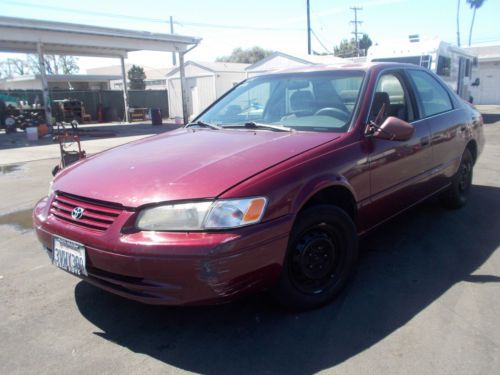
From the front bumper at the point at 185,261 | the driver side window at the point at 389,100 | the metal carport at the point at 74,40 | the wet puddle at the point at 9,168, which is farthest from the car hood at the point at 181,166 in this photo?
the metal carport at the point at 74,40

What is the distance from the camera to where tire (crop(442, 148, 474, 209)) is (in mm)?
5016

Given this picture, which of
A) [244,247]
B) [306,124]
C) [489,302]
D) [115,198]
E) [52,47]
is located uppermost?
[52,47]

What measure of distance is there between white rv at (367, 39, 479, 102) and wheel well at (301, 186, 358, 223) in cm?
1136

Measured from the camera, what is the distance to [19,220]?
5.46 meters

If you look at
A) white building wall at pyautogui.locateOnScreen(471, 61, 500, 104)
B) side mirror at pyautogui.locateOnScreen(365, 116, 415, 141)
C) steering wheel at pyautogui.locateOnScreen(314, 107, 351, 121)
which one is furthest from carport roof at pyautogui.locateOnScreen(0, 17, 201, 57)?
white building wall at pyautogui.locateOnScreen(471, 61, 500, 104)

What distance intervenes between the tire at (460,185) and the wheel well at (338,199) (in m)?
2.18

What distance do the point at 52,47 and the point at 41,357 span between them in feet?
74.0

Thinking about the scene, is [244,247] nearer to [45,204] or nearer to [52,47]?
[45,204]

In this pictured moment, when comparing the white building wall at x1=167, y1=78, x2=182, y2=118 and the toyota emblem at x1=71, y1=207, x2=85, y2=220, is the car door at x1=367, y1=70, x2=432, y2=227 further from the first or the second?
the white building wall at x1=167, y1=78, x2=182, y2=118

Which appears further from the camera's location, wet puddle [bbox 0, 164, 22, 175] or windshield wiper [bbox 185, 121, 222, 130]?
wet puddle [bbox 0, 164, 22, 175]

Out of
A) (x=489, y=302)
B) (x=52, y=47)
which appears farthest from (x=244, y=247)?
(x=52, y=47)

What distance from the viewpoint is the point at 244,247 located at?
2.40 metres

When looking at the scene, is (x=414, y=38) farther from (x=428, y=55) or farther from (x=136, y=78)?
(x=136, y=78)

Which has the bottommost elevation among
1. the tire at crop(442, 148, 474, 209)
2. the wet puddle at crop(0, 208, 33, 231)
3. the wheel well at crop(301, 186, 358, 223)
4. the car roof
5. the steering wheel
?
the wet puddle at crop(0, 208, 33, 231)
